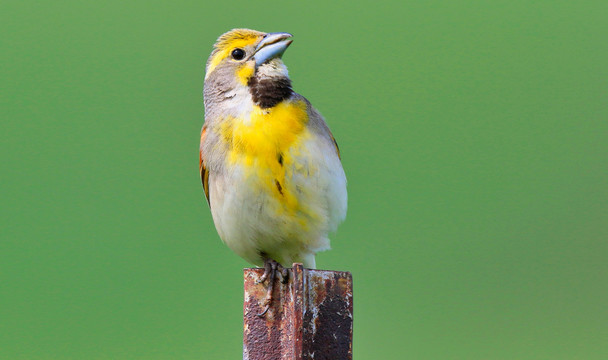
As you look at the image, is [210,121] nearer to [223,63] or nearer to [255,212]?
[223,63]

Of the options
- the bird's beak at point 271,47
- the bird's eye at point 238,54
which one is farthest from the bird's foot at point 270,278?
the bird's eye at point 238,54

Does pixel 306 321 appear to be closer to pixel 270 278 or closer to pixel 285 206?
pixel 270 278

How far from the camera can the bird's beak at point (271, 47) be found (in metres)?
4.20

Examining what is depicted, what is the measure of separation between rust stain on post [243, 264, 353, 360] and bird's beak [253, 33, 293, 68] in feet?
5.59

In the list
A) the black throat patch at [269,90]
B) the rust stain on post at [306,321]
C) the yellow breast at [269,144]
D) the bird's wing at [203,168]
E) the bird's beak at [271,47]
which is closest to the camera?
the rust stain on post at [306,321]

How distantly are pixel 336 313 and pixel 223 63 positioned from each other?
2.21m

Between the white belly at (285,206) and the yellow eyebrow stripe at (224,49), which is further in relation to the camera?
the yellow eyebrow stripe at (224,49)

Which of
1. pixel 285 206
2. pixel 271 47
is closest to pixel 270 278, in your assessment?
pixel 285 206

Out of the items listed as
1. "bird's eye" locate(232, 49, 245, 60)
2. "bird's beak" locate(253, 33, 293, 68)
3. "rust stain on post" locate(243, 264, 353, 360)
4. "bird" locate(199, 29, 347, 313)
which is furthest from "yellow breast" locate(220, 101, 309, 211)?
"rust stain on post" locate(243, 264, 353, 360)

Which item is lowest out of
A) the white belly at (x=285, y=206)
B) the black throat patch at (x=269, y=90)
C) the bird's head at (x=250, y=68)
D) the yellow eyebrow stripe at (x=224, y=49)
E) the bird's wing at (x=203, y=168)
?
the white belly at (x=285, y=206)

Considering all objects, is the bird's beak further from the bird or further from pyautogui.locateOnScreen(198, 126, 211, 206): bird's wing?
pyautogui.locateOnScreen(198, 126, 211, 206): bird's wing

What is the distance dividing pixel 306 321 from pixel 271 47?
202cm

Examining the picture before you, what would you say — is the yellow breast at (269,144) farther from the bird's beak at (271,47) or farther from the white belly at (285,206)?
the bird's beak at (271,47)

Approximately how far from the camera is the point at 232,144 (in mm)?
4090
